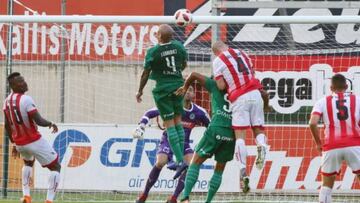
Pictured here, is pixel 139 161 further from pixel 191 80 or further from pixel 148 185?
pixel 191 80

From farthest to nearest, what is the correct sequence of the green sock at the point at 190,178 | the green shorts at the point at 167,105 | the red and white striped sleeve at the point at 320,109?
1. the green shorts at the point at 167,105
2. the green sock at the point at 190,178
3. the red and white striped sleeve at the point at 320,109

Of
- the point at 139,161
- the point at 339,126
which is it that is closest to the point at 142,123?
the point at 139,161

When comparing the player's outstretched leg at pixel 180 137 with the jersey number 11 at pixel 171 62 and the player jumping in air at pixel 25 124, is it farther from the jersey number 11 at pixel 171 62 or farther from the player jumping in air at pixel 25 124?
the player jumping in air at pixel 25 124

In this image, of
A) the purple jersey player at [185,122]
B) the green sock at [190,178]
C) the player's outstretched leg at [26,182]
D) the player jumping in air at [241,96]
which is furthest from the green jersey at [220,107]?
the player's outstretched leg at [26,182]

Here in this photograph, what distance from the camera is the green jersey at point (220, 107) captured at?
14047 mm

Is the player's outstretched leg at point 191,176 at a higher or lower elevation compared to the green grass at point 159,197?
higher

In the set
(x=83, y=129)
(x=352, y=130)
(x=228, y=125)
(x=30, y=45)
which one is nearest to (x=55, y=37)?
(x=30, y=45)

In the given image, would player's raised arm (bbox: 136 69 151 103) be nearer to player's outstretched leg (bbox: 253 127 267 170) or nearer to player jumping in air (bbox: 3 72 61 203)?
player jumping in air (bbox: 3 72 61 203)

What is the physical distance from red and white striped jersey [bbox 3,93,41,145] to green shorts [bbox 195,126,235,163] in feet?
8.31

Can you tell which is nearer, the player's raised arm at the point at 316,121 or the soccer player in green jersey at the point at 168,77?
the player's raised arm at the point at 316,121

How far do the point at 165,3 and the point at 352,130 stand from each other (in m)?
11.7

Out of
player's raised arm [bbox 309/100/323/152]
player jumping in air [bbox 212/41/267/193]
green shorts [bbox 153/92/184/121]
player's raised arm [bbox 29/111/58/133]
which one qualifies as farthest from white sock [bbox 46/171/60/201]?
player's raised arm [bbox 309/100/323/152]

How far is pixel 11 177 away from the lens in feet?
61.8

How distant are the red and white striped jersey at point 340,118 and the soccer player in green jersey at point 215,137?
125 centimetres
